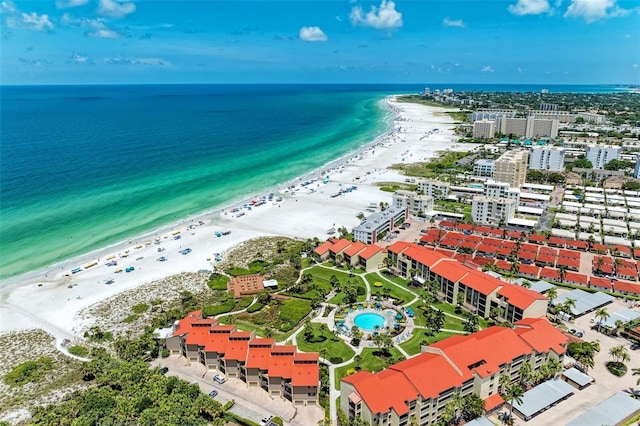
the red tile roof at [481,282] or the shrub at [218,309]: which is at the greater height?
the red tile roof at [481,282]

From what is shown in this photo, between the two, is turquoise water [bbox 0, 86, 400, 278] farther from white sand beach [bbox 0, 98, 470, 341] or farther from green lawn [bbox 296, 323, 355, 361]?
green lawn [bbox 296, 323, 355, 361]

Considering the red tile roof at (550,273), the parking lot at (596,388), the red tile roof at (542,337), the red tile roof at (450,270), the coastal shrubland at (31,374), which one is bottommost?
the parking lot at (596,388)

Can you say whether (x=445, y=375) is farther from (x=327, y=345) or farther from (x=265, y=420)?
(x=265, y=420)

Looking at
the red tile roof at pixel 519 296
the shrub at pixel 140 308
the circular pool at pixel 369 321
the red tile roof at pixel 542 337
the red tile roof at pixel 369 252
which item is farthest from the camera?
the red tile roof at pixel 369 252

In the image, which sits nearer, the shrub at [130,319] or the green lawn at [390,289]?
the shrub at [130,319]

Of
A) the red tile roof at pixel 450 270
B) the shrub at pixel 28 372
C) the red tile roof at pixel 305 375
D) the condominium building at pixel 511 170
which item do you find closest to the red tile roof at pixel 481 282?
the red tile roof at pixel 450 270

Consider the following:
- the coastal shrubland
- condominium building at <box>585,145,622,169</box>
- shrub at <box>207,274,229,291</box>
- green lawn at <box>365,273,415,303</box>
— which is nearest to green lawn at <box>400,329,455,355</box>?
green lawn at <box>365,273,415,303</box>

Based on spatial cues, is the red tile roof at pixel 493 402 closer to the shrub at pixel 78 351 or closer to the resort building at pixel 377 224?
the resort building at pixel 377 224

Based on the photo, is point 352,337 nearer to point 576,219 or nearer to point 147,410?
point 147,410
